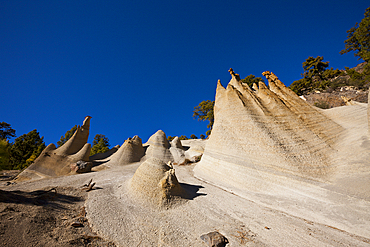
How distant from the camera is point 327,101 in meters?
19.0

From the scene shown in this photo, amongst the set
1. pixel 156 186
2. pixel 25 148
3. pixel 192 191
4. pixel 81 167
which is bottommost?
pixel 192 191

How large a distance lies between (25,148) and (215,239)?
37.5 metres

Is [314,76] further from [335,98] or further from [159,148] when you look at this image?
[159,148]

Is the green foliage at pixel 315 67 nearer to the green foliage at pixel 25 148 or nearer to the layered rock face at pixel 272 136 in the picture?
the layered rock face at pixel 272 136

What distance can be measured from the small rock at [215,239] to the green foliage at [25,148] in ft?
105

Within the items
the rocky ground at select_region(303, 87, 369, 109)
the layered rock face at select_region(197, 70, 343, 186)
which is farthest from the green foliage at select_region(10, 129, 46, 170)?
the rocky ground at select_region(303, 87, 369, 109)

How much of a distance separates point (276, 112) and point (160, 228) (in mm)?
8870

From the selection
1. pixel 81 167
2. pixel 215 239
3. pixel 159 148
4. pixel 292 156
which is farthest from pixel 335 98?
pixel 81 167

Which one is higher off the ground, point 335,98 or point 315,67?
point 315,67

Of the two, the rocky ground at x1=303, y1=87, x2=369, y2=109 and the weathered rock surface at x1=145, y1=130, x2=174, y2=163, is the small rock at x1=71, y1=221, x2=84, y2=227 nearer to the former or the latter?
the weathered rock surface at x1=145, y1=130, x2=174, y2=163

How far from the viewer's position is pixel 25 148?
86.4ft

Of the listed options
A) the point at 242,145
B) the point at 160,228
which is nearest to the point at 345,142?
the point at 242,145

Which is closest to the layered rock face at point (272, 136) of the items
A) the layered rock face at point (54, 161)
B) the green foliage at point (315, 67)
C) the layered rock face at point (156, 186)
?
the layered rock face at point (156, 186)

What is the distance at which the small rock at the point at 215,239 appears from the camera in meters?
3.59
